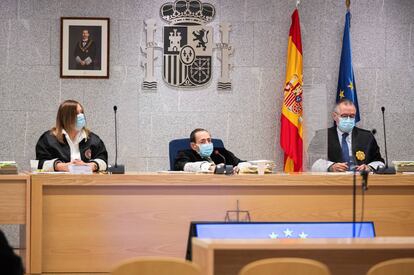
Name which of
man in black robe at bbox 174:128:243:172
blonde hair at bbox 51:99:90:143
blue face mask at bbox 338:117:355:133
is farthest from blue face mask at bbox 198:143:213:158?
blue face mask at bbox 338:117:355:133

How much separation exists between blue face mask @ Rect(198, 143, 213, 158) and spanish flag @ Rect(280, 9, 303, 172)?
1714 millimetres

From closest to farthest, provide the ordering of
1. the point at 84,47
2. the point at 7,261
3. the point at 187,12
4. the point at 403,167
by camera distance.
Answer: the point at 7,261 < the point at 403,167 < the point at 84,47 < the point at 187,12

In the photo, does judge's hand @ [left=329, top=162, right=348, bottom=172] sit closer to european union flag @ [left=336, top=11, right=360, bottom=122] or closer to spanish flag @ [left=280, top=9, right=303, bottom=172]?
spanish flag @ [left=280, top=9, right=303, bottom=172]

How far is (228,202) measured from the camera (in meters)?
6.50

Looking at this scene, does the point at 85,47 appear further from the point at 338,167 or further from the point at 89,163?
the point at 338,167

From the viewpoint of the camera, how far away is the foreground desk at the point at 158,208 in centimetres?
631

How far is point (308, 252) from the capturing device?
14.7 feet

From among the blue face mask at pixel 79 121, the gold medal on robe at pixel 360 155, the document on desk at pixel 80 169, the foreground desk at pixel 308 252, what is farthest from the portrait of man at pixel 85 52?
the foreground desk at pixel 308 252

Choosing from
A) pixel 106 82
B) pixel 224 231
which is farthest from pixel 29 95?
pixel 224 231

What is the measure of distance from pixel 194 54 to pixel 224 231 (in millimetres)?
4231

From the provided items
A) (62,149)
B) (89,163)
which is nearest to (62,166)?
(89,163)

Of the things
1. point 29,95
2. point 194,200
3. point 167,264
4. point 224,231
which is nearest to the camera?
point 167,264

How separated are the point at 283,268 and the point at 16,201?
3.16 meters

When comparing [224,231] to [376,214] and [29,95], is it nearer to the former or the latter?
[376,214]
